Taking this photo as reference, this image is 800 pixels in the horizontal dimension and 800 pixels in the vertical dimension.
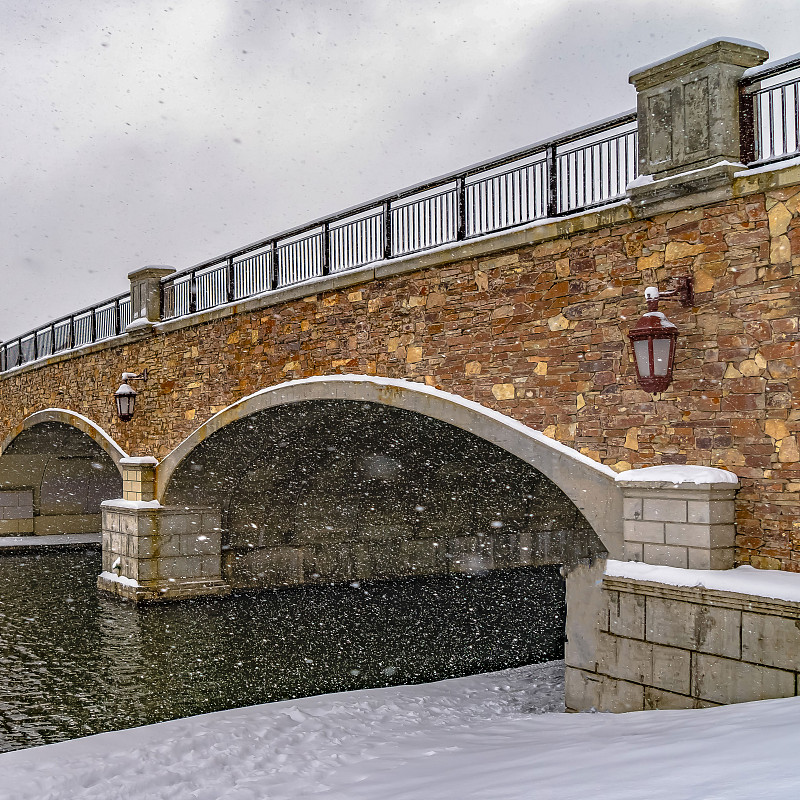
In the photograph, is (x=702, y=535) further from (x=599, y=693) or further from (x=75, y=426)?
(x=75, y=426)

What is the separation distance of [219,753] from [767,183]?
18.6ft

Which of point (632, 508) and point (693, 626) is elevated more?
point (632, 508)

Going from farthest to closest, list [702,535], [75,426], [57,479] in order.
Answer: [57,479]
[75,426]
[702,535]

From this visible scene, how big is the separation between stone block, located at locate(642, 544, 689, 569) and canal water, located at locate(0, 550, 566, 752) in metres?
3.75

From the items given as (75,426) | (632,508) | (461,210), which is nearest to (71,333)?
(75,426)

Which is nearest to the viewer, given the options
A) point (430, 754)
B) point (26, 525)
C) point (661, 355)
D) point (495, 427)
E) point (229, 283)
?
point (430, 754)

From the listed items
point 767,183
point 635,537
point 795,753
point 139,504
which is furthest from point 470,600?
point 795,753

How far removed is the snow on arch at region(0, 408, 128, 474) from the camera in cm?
1661

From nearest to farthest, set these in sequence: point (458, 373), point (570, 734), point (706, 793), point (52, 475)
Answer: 1. point (706, 793)
2. point (570, 734)
3. point (458, 373)
4. point (52, 475)

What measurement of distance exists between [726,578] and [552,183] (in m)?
3.72

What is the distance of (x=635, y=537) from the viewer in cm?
721

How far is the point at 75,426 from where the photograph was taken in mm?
18938

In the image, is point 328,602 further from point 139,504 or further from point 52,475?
point 52,475

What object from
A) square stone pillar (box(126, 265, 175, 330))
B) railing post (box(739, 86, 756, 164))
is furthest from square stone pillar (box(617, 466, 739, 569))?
square stone pillar (box(126, 265, 175, 330))
